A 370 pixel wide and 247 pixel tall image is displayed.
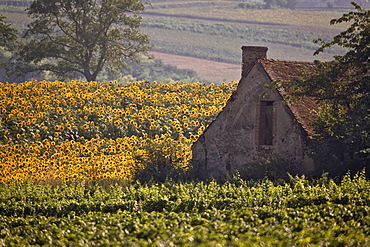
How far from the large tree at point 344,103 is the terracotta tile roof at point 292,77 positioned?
21.5 inches

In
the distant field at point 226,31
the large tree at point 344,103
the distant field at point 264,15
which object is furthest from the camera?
the distant field at point 264,15

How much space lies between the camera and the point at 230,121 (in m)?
26.5

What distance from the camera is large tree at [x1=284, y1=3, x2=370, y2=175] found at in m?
22.5

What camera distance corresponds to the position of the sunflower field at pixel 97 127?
26875 mm

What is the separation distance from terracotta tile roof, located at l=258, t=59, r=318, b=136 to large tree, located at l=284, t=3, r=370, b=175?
1.80ft

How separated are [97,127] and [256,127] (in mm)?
10539

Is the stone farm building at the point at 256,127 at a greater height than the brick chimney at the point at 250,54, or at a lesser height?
lesser

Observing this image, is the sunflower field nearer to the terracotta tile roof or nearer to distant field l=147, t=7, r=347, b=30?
the terracotta tile roof

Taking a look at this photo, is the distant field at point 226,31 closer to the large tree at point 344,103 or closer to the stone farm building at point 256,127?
the stone farm building at point 256,127

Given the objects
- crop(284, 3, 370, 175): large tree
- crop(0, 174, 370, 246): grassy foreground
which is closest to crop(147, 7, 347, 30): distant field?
crop(284, 3, 370, 175): large tree

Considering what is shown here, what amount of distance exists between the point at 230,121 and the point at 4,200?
903cm

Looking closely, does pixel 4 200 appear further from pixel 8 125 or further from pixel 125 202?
pixel 8 125

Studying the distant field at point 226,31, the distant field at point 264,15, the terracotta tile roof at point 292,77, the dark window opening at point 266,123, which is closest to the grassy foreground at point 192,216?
the terracotta tile roof at point 292,77

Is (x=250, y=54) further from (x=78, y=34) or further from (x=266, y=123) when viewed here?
(x=78, y=34)
